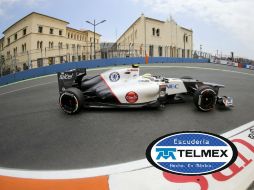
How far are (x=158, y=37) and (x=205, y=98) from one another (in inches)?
1503

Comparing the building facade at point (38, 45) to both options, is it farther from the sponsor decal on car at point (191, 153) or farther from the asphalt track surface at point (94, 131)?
the sponsor decal on car at point (191, 153)

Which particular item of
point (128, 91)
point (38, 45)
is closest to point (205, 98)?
point (128, 91)

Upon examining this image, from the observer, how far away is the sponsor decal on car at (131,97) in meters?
6.92

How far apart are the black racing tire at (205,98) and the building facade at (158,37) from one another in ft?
93.2

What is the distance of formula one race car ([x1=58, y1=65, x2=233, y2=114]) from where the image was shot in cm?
691

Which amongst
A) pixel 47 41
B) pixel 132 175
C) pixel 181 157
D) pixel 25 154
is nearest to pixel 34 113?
pixel 25 154

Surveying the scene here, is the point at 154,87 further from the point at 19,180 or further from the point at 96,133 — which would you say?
the point at 19,180

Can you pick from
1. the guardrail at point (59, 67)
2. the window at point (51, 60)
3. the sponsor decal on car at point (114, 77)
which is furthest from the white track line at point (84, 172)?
the window at point (51, 60)

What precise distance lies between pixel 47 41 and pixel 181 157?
31.6 metres

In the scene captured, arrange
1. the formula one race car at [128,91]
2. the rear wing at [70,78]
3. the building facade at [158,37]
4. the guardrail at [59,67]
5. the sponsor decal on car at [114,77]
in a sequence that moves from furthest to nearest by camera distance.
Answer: the building facade at [158,37]
the guardrail at [59,67]
the rear wing at [70,78]
the sponsor decal on car at [114,77]
the formula one race car at [128,91]

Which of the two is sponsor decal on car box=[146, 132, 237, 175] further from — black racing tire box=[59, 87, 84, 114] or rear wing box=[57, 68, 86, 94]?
rear wing box=[57, 68, 86, 94]

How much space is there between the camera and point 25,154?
5.22 metres

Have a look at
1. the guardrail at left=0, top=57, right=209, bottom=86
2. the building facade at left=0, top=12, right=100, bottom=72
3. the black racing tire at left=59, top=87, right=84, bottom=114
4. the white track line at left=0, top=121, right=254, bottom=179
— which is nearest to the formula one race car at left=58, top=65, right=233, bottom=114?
the black racing tire at left=59, top=87, right=84, bottom=114

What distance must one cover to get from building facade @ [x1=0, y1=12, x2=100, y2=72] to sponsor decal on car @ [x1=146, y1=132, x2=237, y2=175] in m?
22.4
